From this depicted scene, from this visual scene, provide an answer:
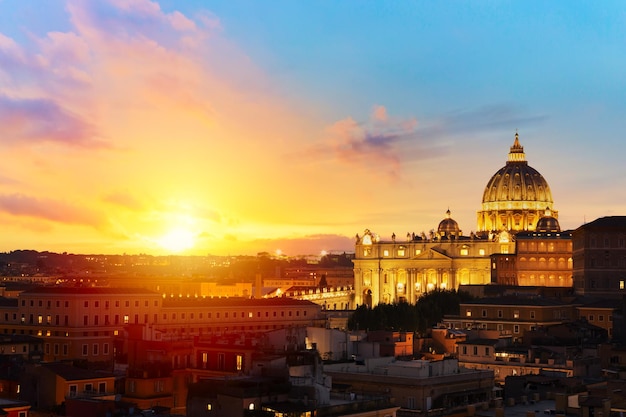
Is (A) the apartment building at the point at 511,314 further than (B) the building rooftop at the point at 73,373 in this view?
Yes

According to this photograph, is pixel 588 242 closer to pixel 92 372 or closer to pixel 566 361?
pixel 566 361

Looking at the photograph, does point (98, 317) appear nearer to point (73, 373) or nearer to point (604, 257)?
point (73, 373)

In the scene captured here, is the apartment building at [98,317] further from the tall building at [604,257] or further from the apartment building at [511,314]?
the tall building at [604,257]

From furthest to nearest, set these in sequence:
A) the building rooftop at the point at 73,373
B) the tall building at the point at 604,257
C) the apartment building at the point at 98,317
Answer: the tall building at the point at 604,257
the apartment building at the point at 98,317
the building rooftop at the point at 73,373

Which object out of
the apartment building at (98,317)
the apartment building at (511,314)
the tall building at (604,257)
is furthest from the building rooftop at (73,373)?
the tall building at (604,257)

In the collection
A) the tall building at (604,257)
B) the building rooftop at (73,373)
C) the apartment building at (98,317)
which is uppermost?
the tall building at (604,257)

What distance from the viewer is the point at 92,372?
5741cm

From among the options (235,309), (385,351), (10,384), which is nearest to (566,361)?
(385,351)

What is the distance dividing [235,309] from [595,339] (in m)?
34.9

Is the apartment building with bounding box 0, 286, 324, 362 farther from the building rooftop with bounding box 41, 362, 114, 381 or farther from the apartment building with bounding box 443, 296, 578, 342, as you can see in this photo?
the building rooftop with bounding box 41, 362, 114, 381

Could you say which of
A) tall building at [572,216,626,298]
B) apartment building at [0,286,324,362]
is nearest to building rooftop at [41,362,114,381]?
apartment building at [0,286,324,362]

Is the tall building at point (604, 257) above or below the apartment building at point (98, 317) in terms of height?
above

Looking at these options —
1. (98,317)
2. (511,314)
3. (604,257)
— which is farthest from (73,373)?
(604,257)

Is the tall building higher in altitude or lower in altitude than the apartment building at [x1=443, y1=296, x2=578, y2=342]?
higher
